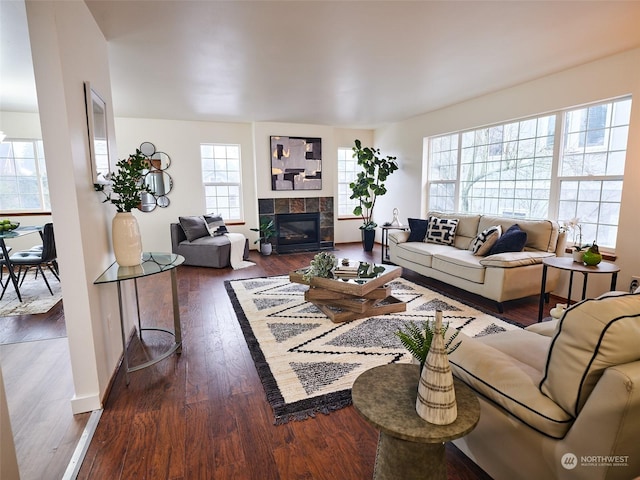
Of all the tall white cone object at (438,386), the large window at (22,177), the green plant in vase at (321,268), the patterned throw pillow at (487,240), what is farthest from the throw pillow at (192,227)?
the tall white cone object at (438,386)

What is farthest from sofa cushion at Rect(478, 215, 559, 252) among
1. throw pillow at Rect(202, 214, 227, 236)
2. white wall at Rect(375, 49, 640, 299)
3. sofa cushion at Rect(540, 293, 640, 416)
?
throw pillow at Rect(202, 214, 227, 236)

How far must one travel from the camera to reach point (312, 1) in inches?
88.2

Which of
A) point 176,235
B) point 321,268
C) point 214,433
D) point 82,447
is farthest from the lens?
point 176,235

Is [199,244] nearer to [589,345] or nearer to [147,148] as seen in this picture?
[147,148]

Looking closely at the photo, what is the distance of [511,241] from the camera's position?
3.70 meters

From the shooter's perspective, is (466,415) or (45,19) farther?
(45,19)

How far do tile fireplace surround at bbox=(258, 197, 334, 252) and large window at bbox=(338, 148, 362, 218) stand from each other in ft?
2.11

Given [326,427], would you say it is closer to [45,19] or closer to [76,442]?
[76,442]

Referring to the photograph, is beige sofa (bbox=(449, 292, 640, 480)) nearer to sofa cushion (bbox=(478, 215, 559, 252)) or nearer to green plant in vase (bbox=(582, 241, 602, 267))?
green plant in vase (bbox=(582, 241, 602, 267))

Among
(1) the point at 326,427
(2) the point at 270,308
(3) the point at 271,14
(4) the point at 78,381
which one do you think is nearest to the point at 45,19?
(3) the point at 271,14

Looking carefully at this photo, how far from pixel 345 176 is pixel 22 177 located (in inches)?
226

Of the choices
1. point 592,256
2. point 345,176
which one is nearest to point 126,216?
point 592,256

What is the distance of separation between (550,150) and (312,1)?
331 centimetres

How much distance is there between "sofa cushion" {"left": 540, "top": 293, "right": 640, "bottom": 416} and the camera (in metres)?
1.08
